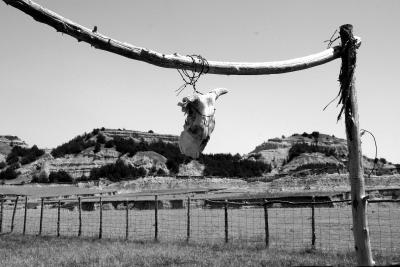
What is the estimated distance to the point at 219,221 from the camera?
21.7 meters

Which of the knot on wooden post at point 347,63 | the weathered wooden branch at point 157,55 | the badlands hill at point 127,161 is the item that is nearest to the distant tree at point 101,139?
the badlands hill at point 127,161

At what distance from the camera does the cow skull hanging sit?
3.82 meters

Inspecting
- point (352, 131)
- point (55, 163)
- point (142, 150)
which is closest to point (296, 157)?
point (142, 150)

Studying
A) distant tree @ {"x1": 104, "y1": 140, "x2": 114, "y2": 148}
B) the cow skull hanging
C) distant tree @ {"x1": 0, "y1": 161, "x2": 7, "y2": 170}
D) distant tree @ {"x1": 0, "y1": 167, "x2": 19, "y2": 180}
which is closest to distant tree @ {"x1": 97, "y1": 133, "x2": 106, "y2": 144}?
distant tree @ {"x1": 104, "y1": 140, "x2": 114, "y2": 148}

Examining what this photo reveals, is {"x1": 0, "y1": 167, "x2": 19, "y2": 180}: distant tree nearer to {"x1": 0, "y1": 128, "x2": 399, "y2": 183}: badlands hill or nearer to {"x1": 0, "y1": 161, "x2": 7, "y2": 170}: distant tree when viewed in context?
{"x1": 0, "y1": 128, "x2": 399, "y2": 183}: badlands hill

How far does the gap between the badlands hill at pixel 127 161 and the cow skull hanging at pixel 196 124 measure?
72.5 metres

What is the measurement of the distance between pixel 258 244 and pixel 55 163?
84894 mm

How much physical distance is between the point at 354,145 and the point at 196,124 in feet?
5.45

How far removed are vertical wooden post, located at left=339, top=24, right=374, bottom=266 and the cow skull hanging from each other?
1.48 metres

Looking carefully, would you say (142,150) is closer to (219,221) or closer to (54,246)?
(219,221)

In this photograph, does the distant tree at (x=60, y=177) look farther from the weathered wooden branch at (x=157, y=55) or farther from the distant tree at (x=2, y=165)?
the weathered wooden branch at (x=157, y=55)

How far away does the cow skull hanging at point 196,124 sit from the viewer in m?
3.82

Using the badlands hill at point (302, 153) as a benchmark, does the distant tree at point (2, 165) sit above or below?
below

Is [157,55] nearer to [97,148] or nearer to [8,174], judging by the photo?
[8,174]
